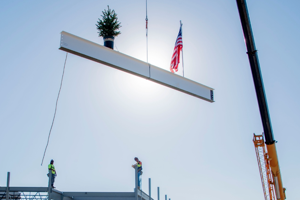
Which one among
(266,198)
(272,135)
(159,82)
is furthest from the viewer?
(266,198)

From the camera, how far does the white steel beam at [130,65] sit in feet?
49.6

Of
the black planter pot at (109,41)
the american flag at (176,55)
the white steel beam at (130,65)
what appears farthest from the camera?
the american flag at (176,55)

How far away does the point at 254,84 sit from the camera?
19.9 meters

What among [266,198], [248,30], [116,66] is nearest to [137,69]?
[116,66]

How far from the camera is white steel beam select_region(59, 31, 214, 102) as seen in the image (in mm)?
15125

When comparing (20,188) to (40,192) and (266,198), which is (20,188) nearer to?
(40,192)

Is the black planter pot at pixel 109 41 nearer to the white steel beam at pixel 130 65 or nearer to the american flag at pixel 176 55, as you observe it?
the white steel beam at pixel 130 65

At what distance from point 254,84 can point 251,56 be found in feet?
4.18

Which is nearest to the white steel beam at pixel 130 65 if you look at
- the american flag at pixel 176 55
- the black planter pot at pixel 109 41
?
the black planter pot at pixel 109 41

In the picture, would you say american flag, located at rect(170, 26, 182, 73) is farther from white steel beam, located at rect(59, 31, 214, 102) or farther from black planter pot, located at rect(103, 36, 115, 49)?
black planter pot, located at rect(103, 36, 115, 49)

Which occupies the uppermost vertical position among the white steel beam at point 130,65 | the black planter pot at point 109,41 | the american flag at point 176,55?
the american flag at point 176,55

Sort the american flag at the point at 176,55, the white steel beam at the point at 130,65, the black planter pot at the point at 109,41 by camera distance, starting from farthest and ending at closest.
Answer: the american flag at the point at 176,55 → the black planter pot at the point at 109,41 → the white steel beam at the point at 130,65

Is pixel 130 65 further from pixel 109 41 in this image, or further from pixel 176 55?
pixel 176 55

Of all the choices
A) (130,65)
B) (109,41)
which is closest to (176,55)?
(130,65)
